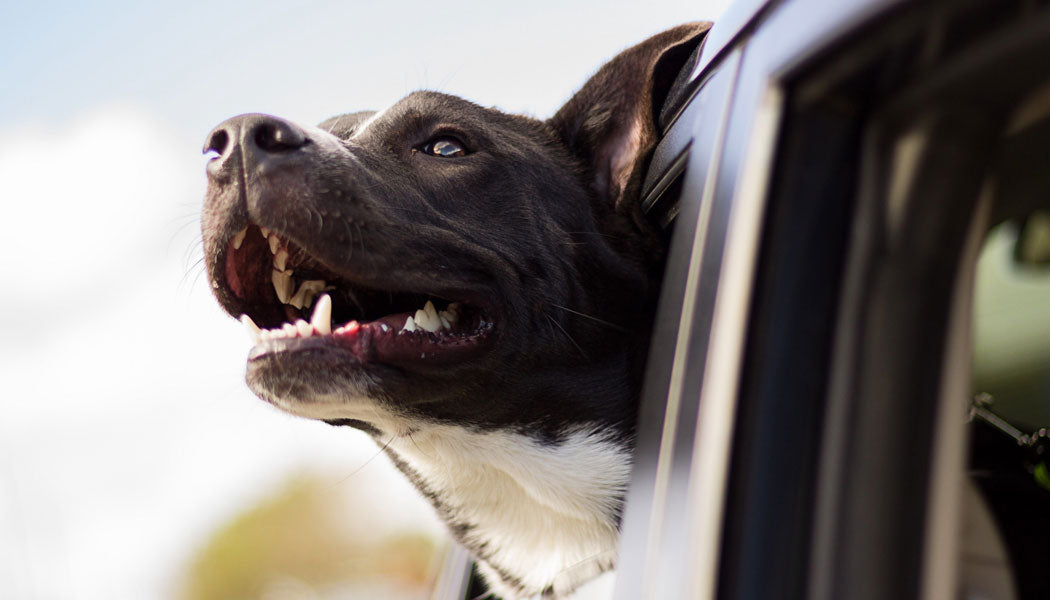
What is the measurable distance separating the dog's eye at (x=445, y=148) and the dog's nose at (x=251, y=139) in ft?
1.62

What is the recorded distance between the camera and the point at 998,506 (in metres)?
1.56

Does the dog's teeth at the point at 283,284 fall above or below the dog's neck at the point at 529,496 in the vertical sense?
above

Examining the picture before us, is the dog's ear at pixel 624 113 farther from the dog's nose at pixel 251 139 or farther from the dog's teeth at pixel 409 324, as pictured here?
the dog's nose at pixel 251 139

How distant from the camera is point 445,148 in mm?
2596

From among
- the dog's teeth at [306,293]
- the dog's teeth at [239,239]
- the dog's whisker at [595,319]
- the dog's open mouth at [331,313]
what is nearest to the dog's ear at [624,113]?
the dog's whisker at [595,319]

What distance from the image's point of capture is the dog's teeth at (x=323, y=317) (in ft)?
7.14

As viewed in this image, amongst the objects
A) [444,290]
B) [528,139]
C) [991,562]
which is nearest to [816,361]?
[991,562]

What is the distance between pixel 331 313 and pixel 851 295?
1505mm

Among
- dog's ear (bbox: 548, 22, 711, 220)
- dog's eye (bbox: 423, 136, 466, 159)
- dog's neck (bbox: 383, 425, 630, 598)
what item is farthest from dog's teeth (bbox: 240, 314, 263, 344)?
dog's ear (bbox: 548, 22, 711, 220)

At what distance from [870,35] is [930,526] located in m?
0.49

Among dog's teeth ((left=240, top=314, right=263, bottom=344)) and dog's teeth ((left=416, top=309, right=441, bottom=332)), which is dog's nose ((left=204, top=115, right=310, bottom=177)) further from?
dog's teeth ((left=416, top=309, right=441, bottom=332))

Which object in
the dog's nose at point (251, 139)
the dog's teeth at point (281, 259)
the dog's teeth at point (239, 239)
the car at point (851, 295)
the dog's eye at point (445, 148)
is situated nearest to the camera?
the car at point (851, 295)

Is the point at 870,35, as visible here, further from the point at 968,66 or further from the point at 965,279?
the point at 965,279

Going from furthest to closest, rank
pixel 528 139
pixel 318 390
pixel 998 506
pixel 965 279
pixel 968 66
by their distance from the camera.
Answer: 1. pixel 528 139
2. pixel 318 390
3. pixel 998 506
4. pixel 965 279
5. pixel 968 66
